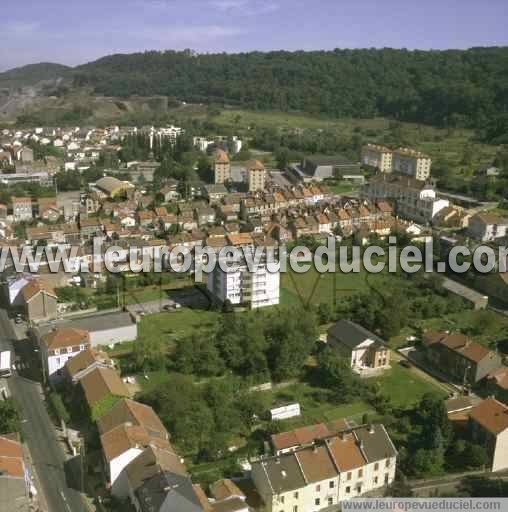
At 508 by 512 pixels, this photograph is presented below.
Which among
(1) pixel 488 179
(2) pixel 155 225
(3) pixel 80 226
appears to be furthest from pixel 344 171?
(3) pixel 80 226

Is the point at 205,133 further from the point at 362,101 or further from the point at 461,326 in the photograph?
the point at 461,326

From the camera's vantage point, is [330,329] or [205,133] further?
[205,133]

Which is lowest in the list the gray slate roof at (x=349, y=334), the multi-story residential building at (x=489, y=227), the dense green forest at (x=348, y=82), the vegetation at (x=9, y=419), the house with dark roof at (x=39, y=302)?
the vegetation at (x=9, y=419)

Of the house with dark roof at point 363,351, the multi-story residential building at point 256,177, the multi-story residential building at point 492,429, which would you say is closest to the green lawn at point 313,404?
the house with dark roof at point 363,351

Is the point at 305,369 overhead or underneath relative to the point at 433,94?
underneath

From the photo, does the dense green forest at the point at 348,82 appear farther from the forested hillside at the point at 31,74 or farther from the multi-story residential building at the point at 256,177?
the forested hillside at the point at 31,74
